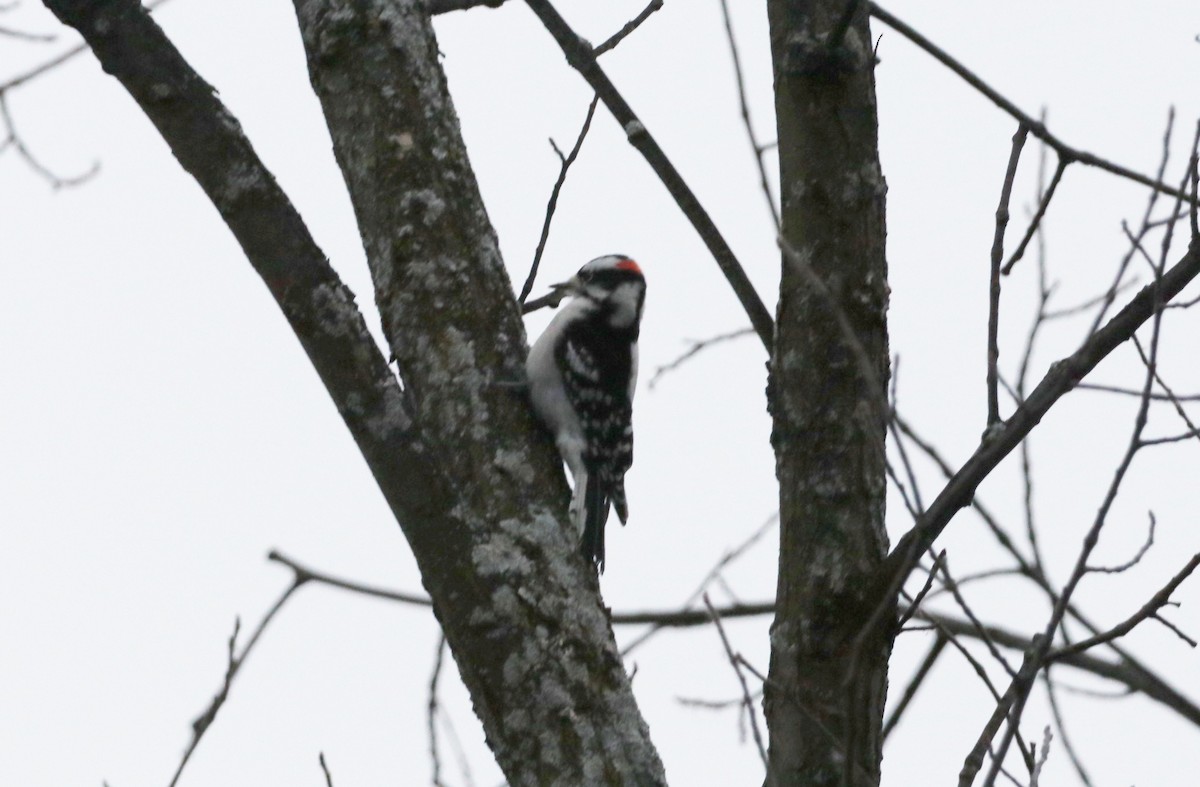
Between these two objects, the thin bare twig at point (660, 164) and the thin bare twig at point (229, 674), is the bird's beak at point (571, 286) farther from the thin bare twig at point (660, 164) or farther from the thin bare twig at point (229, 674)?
the thin bare twig at point (229, 674)

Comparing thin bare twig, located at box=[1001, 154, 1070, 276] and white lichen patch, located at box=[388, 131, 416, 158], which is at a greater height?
white lichen patch, located at box=[388, 131, 416, 158]

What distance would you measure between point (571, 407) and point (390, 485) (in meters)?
1.47

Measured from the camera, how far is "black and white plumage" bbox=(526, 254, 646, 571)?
11.7ft

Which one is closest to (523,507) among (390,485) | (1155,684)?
(390,485)

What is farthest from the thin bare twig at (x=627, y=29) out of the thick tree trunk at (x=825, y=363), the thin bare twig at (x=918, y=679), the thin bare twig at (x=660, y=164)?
the thin bare twig at (x=918, y=679)

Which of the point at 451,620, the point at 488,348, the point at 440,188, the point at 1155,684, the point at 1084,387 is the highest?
the point at 440,188

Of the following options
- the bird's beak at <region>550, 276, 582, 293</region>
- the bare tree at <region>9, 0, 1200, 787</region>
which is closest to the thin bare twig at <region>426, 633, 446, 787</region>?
the bare tree at <region>9, 0, 1200, 787</region>

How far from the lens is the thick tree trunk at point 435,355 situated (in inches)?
96.1

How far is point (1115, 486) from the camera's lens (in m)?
1.80

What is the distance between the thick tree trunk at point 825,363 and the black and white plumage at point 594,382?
50cm

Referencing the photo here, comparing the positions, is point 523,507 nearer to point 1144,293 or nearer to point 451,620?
point 451,620

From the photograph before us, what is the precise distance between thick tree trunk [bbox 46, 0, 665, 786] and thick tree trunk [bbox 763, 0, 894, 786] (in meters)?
0.33

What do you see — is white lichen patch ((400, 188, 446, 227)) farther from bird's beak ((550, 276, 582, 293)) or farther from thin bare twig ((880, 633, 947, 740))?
bird's beak ((550, 276, 582, 293))

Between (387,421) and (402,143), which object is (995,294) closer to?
(387,421)
